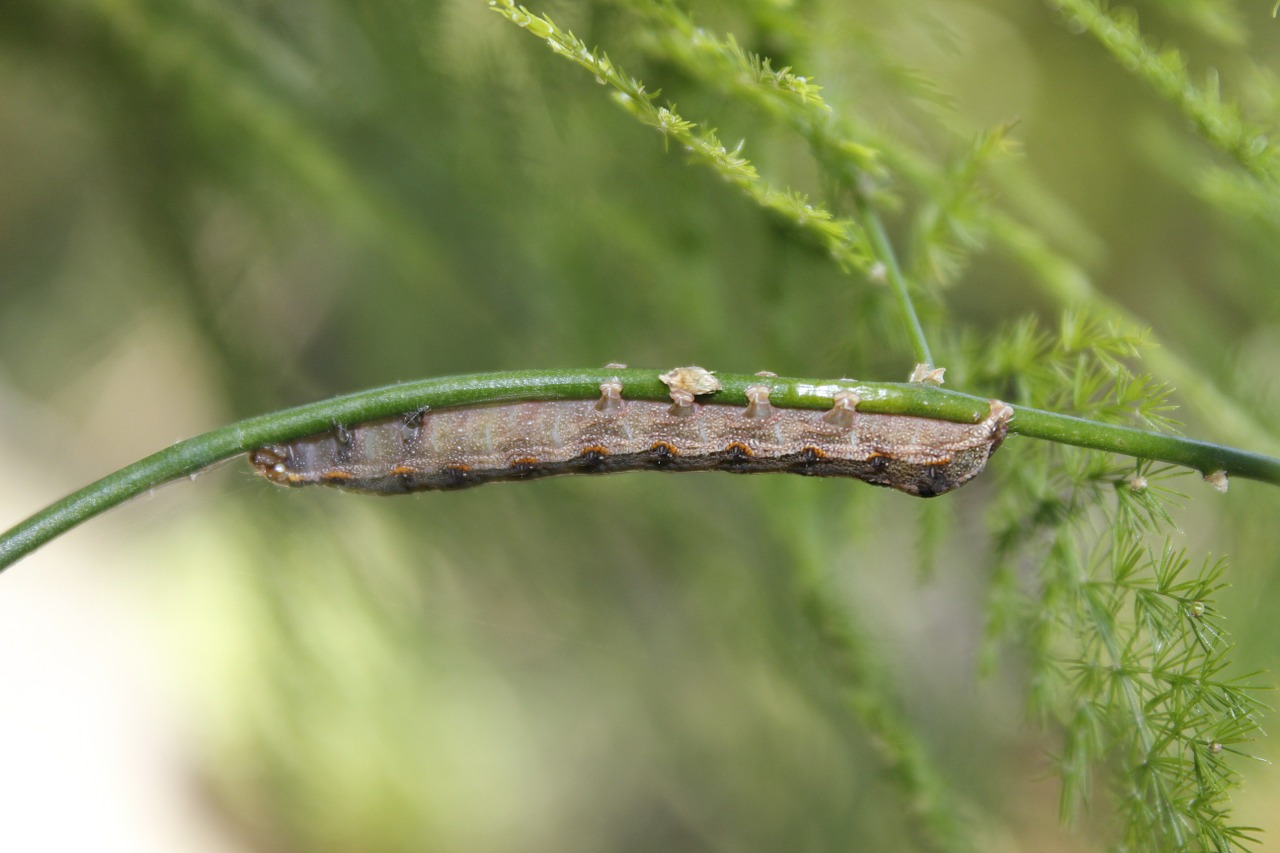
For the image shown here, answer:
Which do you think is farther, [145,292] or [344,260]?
[344,260]

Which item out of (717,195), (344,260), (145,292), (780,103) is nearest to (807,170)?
(717,195)

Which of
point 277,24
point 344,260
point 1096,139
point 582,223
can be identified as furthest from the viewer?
point 1096,139

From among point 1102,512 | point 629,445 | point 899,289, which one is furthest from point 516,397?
point 1102,512

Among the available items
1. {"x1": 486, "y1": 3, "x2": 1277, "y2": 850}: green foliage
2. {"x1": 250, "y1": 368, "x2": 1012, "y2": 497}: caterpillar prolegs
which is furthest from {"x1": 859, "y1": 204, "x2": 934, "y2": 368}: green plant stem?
{"x1": 250, "y1": 368, "x2": 1012, "y2": 497}: caterpillar prolegs

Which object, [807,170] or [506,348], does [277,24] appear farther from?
[807,170]

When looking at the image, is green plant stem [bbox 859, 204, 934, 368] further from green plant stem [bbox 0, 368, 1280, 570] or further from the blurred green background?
the blurred green background
